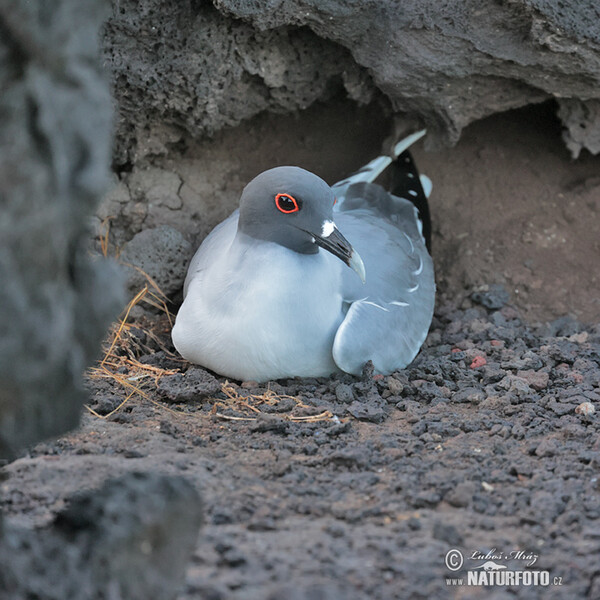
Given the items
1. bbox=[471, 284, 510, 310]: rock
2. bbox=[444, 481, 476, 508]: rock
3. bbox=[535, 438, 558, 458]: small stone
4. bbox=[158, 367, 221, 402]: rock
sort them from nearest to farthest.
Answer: bbox=[444, 481, 476, 508]: rock, bbox=[535, 438, 558, 458]: small stone, bbox=[158, 367, 221, 402]: rock, bbox=[471, 284, 510, 310]: rock

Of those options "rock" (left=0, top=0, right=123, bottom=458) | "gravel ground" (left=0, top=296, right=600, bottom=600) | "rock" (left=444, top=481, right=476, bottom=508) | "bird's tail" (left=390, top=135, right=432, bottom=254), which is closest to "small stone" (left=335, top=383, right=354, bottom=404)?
"gravel ground" (left=0, top=296, right=600, bottom=600)

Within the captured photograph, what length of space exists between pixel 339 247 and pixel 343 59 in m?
1.36

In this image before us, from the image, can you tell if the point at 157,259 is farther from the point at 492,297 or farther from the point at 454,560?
the point at 454,560

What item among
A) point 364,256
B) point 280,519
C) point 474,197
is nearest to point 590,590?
point 280,519

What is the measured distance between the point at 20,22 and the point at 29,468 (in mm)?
1428

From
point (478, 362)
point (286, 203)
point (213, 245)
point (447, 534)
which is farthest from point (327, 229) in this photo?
point (447, 534)

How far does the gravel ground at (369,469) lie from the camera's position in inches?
76.2

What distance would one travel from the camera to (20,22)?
4.76ft

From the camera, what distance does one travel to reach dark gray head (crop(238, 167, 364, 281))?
3.55 metres

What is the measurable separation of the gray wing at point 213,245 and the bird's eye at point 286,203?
439 mm

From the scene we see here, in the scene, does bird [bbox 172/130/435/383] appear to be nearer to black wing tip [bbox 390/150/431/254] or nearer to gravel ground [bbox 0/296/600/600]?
gravel ground [bbox 0/296/600/600]

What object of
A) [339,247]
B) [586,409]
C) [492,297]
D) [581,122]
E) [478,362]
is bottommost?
[586,409]

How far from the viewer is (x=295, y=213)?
11.8ft

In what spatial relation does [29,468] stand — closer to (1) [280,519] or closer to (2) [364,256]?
(1) [280,519]
